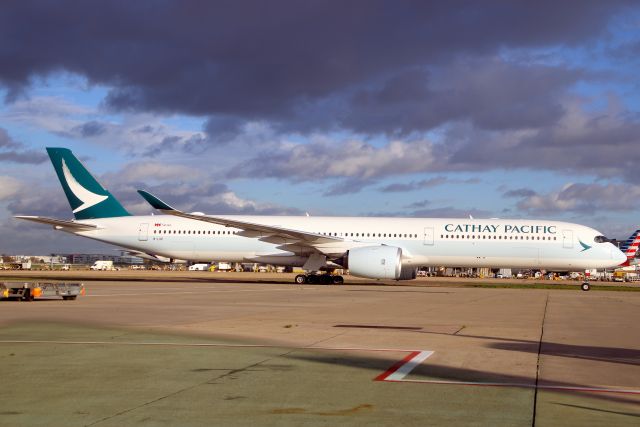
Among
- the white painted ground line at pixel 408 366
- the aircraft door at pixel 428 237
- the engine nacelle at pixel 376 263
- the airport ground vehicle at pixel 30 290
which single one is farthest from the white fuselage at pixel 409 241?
the white painted ground line at pixel 408 366

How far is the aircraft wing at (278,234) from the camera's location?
34062 millimetres

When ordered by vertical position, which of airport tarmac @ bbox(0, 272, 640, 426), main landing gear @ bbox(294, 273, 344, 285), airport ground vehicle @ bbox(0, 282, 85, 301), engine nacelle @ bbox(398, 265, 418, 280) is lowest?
airport tarmac @ bbox(0, 272, 640, 426)

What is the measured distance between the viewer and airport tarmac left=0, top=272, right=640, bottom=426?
5789mm

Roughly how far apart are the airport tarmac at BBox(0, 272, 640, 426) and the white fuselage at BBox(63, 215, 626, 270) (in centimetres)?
2104

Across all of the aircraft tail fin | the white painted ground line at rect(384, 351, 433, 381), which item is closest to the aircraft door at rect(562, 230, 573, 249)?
the aircraft tail fin

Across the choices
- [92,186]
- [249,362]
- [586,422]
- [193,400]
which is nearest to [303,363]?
[249,362]

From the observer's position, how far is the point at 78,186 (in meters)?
39.1

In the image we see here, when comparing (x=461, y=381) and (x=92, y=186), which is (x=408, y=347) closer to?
(x=461, y=381)

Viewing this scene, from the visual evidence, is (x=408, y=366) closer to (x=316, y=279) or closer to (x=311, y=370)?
(x=311, y=370)

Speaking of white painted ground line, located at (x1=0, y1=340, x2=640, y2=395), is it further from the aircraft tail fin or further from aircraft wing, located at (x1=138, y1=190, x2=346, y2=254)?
the aircraft tail fin

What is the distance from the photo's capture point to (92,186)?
129 feet

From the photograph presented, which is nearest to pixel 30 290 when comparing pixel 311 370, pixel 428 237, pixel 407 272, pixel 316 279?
pixel 311 370

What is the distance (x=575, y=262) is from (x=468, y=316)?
2173 centimetres

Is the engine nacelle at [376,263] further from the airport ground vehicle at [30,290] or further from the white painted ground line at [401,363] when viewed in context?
the white painted ground line at [401,363]
